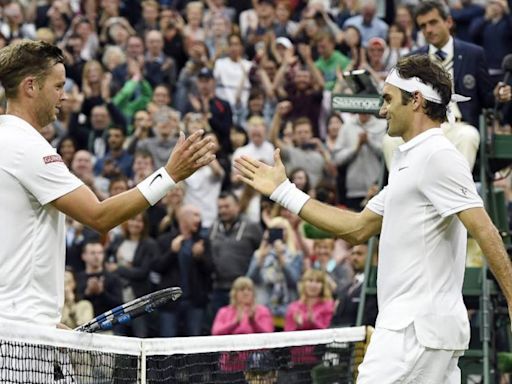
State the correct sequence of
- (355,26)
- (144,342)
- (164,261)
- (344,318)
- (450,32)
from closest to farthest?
(144,342) < (450,32) < (344,318) < (164,261) < (355,26)

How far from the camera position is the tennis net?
21.7 feet

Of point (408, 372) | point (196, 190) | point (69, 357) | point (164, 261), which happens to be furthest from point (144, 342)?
point (196, 190)

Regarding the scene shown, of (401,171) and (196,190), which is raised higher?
(196,190)

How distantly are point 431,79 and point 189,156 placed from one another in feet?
4.51

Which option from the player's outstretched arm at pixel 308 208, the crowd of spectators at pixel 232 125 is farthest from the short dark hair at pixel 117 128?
the player's outstretched arm at pixel 308 208

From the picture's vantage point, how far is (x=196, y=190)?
58.0ft

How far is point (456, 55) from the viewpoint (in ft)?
37.4

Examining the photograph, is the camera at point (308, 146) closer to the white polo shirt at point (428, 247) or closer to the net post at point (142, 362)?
the net post at point (142, 362)

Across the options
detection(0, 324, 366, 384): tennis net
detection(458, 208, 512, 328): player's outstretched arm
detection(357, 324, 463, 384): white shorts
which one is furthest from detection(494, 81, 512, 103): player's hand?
detection(357, 324, 463, 384): white shorts

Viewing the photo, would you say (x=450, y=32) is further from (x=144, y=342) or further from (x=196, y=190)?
(x=196, y=190)

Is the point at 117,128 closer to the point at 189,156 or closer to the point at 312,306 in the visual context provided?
the point at 312,306

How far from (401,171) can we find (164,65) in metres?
13.5

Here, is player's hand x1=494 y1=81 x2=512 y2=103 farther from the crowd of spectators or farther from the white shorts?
the white shorts

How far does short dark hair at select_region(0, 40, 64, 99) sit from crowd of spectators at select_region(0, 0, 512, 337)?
195 inches
